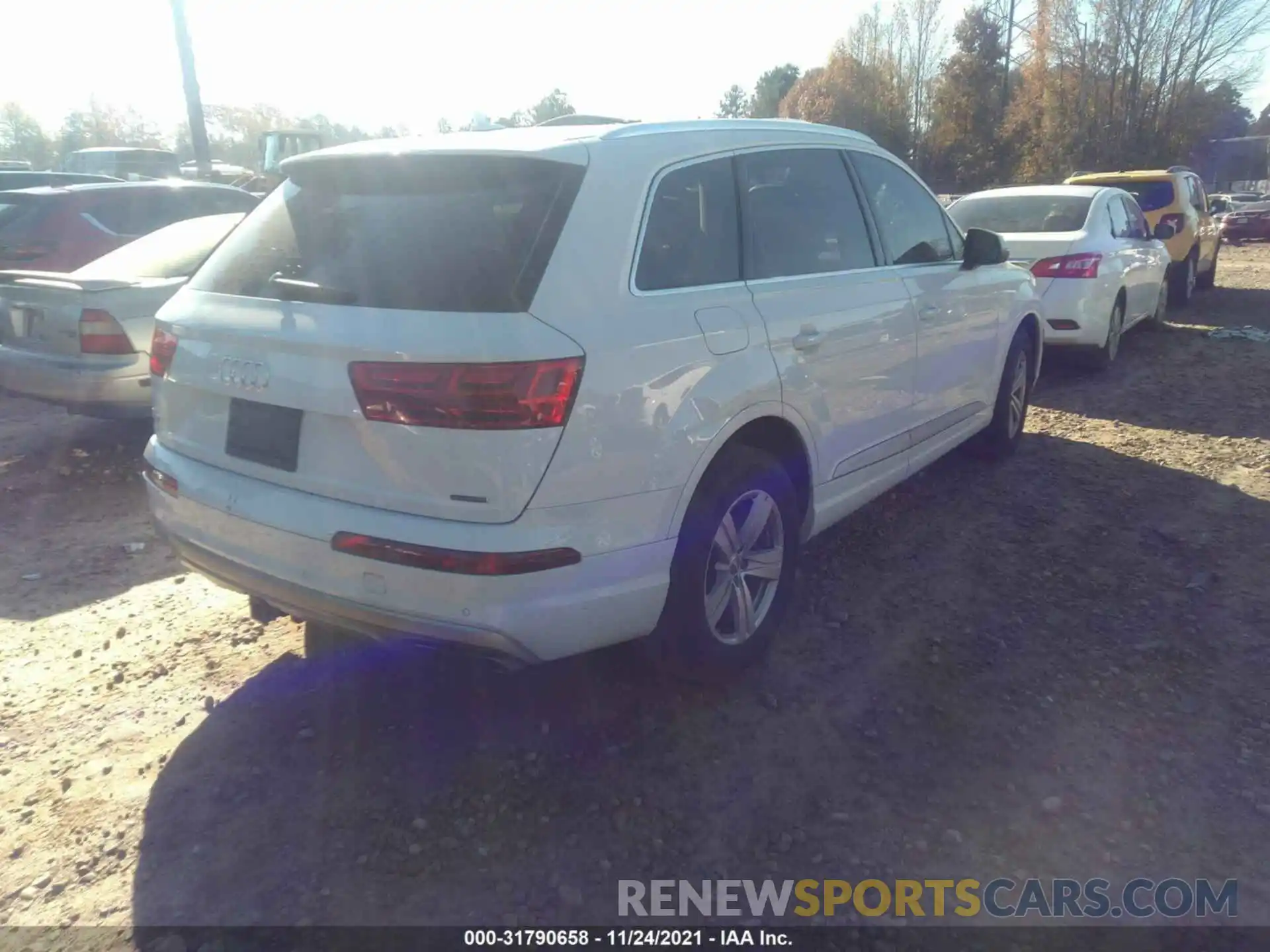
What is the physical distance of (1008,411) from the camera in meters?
5.89

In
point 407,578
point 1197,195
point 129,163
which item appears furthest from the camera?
point 129,163

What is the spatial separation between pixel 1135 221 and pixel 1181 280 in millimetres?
4241

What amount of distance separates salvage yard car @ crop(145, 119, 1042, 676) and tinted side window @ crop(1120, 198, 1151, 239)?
6.80 metres

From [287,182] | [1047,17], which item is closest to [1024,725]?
[287,182]

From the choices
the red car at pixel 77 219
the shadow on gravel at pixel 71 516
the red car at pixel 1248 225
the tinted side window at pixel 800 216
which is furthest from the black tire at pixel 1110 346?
the red car at pixel 1248 225

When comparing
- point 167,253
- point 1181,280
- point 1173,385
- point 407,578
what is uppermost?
point 167,253

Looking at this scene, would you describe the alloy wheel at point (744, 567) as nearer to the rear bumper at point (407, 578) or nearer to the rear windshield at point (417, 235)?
the rear bumper at point (407, 578)

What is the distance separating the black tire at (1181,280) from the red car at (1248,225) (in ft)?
51.0

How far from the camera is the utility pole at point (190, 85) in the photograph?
50.2 ft

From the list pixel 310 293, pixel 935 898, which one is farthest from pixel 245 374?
pixel 935 898

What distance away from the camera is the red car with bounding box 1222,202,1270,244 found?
86.4 feet

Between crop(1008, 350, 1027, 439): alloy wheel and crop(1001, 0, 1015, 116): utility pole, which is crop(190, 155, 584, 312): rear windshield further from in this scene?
crop(1001, 0, 1015, 116): utility pole

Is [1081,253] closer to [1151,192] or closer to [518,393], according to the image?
[1151,192]

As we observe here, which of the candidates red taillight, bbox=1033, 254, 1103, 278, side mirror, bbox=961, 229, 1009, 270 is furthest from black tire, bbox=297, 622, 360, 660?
red taillight, bbox=1033, 254, 1103, 278
